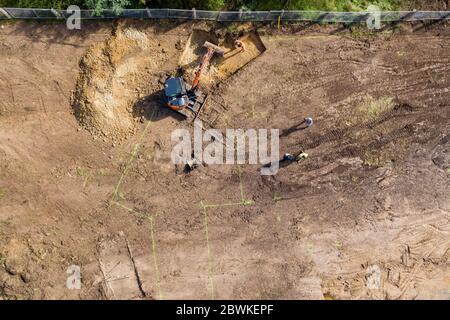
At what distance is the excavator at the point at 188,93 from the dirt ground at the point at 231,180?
2.01 feet

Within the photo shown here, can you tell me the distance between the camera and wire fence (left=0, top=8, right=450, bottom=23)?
19.5 metres

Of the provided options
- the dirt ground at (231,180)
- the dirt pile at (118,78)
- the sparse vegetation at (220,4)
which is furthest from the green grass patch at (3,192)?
the sparse vegetation at (220,4)

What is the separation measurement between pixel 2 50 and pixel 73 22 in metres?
3.58

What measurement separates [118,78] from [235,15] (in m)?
6.42

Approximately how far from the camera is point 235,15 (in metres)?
20.1

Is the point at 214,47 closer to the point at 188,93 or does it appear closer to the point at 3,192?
the point at 188,93

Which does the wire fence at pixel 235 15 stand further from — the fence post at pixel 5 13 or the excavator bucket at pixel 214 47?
the excavator bucket at pixel 214 47

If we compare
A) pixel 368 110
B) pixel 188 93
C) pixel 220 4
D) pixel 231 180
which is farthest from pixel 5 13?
pixel 368 110

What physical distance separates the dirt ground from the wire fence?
1.74 ft

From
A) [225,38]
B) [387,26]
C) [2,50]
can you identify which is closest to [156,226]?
[225,38]

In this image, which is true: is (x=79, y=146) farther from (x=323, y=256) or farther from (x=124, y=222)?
(x=323, y=256)

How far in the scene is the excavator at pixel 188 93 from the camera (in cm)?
1938

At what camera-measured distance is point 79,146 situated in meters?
19.8

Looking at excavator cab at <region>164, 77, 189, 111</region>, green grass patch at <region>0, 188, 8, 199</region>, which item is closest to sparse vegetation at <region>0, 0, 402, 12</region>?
excavator cab at <region>164, 77, 189, 111</region>
